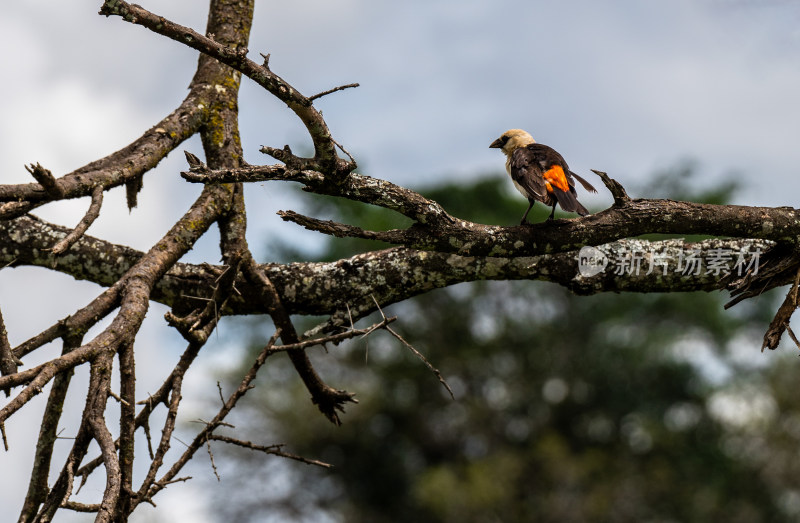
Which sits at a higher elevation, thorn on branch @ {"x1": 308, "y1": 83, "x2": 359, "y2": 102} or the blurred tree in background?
the blurred tree in background

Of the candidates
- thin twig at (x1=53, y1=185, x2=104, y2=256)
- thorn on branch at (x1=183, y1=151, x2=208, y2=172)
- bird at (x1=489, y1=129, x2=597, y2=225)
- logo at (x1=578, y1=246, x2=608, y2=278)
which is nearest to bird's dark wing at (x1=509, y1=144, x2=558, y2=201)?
bird at (x1=489, y1=129, x2=597, y2=225)

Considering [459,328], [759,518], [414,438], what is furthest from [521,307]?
[759,518]

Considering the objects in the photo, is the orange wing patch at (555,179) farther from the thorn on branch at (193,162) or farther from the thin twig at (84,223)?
the thin twig at (84,223)

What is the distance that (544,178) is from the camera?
484cm

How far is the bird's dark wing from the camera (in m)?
4.74

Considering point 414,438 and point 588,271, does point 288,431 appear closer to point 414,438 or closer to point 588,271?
point 414,438

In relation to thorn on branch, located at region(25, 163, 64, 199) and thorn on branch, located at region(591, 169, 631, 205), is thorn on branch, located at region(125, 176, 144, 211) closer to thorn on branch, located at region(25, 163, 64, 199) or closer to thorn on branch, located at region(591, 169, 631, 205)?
thorn on branch, located at region(25, 163, 64, 199)

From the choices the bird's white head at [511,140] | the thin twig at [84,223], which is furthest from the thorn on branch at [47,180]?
the bird's white head at [511,140]

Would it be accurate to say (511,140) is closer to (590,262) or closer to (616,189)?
(590,262)

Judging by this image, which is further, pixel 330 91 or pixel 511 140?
pixel 511 140

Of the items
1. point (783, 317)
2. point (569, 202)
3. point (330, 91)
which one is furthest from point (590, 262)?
point (330, 91)

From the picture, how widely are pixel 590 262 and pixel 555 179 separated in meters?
0.43

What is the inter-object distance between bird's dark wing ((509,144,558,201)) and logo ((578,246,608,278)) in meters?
0.37

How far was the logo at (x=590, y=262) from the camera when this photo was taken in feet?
15.8
